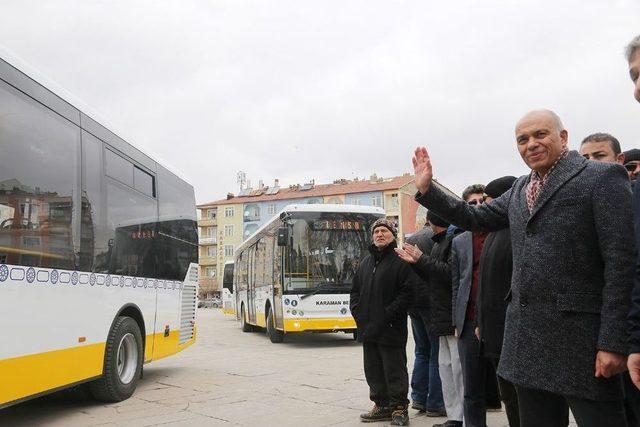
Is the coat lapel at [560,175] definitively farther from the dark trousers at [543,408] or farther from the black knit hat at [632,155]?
the black knit hat at [632,155]

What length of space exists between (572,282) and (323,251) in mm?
11038

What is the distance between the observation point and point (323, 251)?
13.4m

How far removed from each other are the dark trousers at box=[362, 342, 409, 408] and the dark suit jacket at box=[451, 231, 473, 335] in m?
1.15

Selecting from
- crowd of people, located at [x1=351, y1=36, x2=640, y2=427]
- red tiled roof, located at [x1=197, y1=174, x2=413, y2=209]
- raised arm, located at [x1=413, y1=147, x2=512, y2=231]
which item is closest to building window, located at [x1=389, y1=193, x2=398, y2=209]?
red tiled roof, located at [x1=197, y1=174, x2=413, y2=209]

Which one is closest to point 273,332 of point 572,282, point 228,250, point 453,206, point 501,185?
point 501,185

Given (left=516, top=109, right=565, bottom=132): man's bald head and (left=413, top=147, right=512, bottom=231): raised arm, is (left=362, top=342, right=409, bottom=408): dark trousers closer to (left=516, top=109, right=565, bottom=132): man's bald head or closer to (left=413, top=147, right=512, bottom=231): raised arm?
(left=413, top=147, right=512, bottom=231): raised arm

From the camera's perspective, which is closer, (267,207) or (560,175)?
(560,175)

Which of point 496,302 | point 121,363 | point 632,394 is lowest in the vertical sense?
point 121,363

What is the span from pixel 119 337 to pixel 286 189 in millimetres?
79967

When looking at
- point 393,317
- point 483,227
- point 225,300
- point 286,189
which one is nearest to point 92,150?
point 393,317

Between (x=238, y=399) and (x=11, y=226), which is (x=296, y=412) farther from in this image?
(x=11, y=226)

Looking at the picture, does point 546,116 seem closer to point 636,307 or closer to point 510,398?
point 636,307

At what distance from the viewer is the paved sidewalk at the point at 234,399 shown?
19.0ft

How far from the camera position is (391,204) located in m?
72.8
